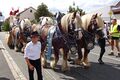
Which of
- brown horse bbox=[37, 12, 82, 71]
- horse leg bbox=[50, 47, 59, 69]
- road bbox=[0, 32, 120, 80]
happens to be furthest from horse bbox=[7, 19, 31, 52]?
brown horse bbox=[37, 12, 82, 71]

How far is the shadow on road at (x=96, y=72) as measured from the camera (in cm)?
1165

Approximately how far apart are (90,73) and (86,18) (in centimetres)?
222

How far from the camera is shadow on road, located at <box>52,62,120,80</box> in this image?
11648 millimetres

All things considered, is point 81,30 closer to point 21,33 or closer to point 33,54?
point 33,54

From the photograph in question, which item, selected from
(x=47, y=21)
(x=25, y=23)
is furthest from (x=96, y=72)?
(x=25, y=23)

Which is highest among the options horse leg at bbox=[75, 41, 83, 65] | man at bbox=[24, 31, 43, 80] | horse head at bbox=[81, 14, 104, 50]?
horse head at bbox=[81, 14, 104, 50]

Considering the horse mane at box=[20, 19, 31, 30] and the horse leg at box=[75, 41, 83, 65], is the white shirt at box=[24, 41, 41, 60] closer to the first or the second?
the horse leg at box=[75, 41, 83, 65]

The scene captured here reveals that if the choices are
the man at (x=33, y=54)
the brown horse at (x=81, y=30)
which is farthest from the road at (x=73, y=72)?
the man at (x=33, y=54)

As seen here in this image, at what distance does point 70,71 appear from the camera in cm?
1295

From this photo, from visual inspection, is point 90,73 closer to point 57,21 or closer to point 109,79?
point 109,79

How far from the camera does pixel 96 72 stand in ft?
41.6

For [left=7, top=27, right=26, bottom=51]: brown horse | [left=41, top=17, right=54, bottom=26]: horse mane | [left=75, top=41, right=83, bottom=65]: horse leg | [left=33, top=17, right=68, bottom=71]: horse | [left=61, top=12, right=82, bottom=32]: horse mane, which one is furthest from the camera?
[left=7, top=27, right=26, bottom=51]: brown horse

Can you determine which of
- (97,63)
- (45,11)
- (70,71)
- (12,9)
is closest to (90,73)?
(70,71)

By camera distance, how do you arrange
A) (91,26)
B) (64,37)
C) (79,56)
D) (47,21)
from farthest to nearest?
(47,21) < (79,56) < (91,26) < (64,37)
